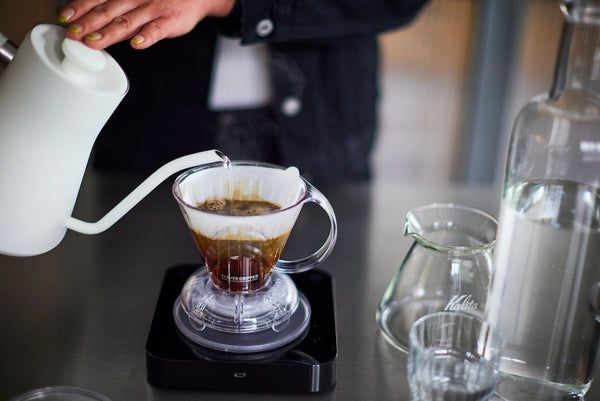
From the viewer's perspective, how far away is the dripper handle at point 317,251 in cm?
65

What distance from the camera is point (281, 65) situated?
114 cm

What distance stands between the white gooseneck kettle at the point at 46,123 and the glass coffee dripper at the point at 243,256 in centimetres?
6

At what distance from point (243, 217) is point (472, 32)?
5.54ft

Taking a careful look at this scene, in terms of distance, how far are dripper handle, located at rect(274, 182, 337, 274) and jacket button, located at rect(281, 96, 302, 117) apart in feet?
1.66

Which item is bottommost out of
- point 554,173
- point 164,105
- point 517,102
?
point 517,102

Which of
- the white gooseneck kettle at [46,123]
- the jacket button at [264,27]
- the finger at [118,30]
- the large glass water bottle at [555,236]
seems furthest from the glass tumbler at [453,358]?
the jacket button at [264,27]

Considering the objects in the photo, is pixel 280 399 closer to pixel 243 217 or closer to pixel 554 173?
pixel 243 217

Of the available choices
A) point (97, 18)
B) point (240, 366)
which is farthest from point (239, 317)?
point (97, 18)

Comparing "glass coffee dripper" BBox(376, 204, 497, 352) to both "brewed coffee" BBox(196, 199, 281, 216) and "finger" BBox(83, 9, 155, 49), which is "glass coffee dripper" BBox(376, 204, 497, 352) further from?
"finger" BBox(83, 9, 155, 49)

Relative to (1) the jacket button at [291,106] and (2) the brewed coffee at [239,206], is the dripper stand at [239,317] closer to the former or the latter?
(2) the brewed coffee at [239,206]

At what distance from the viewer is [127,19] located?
685 mm

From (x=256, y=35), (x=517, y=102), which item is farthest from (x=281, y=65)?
(x=517, y=102)

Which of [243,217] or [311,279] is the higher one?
[243,217]

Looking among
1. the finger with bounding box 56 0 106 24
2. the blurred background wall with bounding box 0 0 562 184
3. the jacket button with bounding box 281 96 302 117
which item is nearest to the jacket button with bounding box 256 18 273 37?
the jacket button with bounding box 281 96 302 117
